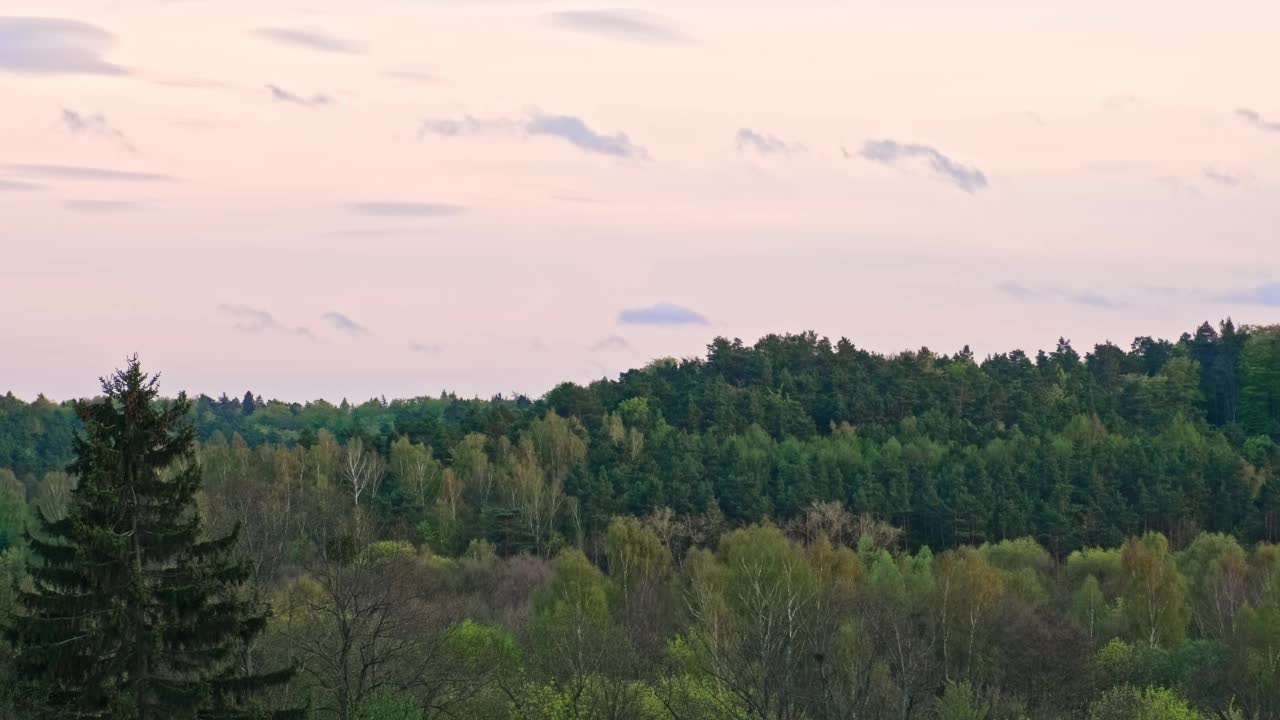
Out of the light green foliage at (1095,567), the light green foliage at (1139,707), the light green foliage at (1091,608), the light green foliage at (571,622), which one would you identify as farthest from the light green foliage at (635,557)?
the light green foliage at (1139,707)

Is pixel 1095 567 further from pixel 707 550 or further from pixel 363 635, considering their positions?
pixel 363 635

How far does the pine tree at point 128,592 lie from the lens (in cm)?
3600

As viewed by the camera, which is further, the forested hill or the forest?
the forested hill

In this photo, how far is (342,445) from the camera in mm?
144250

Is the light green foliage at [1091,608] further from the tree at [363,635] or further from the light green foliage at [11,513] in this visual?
the light green foliage at [11,513]

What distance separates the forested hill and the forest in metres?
0.34

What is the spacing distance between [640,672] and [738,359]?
304ft

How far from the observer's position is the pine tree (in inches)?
1417

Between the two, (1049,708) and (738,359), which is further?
(738,359)

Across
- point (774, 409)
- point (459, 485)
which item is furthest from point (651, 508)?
point (774, 409)

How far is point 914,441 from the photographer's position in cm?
14462

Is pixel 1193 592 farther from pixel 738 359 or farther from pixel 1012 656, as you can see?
pixel 738 359

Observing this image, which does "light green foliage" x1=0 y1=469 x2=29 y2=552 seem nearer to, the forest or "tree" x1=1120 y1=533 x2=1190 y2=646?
the forest

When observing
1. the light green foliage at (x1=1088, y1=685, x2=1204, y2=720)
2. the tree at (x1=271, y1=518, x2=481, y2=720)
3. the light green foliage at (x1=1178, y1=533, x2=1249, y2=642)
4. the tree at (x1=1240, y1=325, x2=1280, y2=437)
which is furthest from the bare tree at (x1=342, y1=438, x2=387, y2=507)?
the tree at (x1=1240, y1=325, x2=1280, y2=437)
